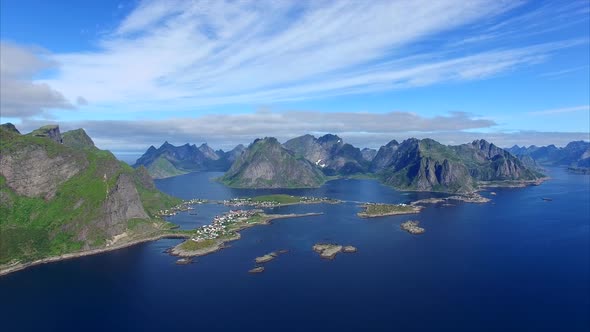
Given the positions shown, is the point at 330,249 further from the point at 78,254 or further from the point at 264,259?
the point at 78,254

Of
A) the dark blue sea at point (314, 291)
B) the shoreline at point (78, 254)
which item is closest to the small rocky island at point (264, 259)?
the dark blue sea at point (314, 291)

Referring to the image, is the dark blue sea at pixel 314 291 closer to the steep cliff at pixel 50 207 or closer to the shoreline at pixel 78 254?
the shoreline at pixel 78 254

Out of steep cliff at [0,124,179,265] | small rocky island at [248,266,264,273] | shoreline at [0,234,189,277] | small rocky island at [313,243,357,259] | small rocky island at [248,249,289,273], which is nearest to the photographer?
small rocky island at [248,266,264,273]

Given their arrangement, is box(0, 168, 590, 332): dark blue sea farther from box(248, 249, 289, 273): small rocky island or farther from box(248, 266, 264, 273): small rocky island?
box(248, 249, 289, 273): small rocky island

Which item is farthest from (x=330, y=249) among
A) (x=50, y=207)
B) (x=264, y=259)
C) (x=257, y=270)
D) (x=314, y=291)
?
(x=50, y=207)

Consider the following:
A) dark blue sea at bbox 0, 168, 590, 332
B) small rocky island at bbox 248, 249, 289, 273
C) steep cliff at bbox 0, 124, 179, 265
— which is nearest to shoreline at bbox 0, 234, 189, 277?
steep cliff at bbox 0, 124, 179, 265
